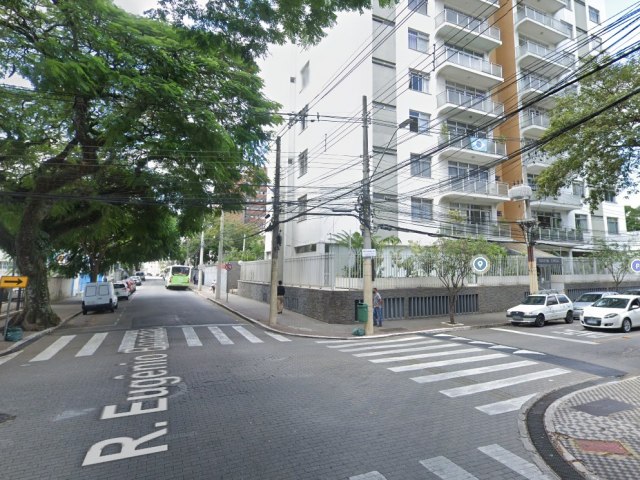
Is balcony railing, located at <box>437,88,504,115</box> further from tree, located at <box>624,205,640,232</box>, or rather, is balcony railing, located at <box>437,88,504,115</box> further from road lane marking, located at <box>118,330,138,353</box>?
tree, located at <box>624,205,640,232</box>

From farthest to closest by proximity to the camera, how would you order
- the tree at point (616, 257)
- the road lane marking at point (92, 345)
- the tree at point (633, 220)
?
the tree at point (633, 220) → the tree at point (616, 257) → the road lane marking at point (92, 345)

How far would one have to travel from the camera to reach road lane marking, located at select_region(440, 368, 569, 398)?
7297 millimetres

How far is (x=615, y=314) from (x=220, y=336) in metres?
15.5

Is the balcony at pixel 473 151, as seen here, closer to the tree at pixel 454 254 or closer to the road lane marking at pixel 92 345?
the tree at pixel 454 254

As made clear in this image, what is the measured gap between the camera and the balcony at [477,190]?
26.3 m

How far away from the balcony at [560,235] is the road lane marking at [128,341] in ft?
93.7

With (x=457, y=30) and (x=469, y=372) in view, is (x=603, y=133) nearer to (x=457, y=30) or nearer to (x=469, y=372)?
(x=469, y=372)

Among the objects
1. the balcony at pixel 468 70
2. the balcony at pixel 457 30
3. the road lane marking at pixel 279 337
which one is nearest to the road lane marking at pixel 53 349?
the road lane marking at pixel 279 337

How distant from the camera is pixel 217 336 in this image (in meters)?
14.2

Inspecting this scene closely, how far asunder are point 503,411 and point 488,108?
90.3ft

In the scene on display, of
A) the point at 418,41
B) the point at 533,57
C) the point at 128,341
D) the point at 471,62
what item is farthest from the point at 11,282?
the point at 533,57

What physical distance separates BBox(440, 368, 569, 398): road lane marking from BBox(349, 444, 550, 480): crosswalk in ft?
7.86

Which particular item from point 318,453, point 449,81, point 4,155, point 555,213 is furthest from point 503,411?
point 555,213

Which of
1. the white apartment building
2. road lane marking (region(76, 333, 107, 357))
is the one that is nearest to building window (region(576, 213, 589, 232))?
the white apartment building
